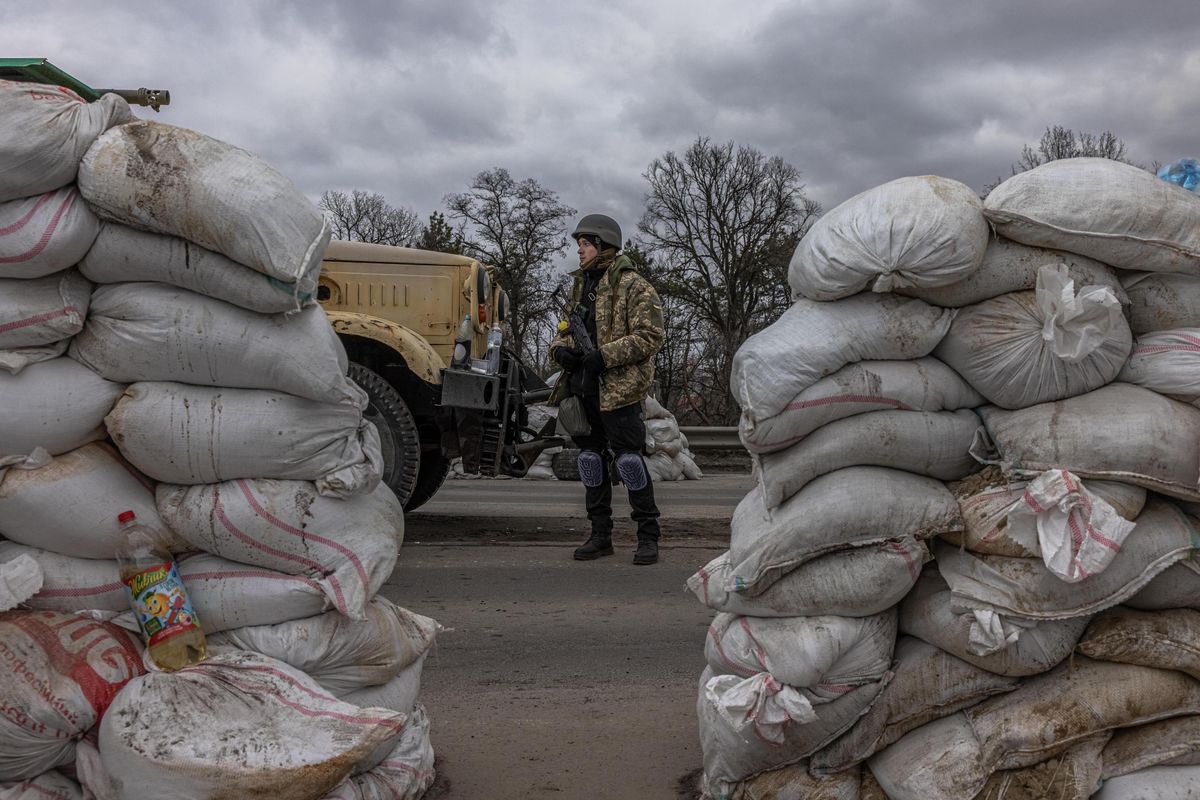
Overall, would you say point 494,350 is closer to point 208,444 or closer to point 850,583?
point 208,444

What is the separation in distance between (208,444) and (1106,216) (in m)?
2.22

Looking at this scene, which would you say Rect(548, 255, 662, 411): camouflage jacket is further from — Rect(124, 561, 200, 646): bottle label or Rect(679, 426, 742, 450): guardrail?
Rect(679, 426, 742, 450): guardrail

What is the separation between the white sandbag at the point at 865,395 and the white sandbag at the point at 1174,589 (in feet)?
2.02

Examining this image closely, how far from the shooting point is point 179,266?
→ 8.45ft

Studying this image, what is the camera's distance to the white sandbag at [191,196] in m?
2.48

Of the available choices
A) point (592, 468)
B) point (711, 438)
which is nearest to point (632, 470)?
point (592, 468)

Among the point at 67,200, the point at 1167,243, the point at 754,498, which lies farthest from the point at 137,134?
the point at 1167,243

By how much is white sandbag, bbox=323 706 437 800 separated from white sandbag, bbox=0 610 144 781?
0.58 meters

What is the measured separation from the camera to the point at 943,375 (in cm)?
268

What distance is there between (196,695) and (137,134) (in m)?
1.31

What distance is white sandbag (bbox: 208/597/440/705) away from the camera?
2.62 m

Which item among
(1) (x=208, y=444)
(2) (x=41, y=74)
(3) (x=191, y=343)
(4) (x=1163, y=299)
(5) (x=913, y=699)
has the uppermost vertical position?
(2) (x=41, y=74)

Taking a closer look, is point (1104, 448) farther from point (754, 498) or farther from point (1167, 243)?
point (754, 498)

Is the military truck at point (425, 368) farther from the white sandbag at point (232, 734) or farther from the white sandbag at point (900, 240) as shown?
the white sandbag at point (900, 240)
